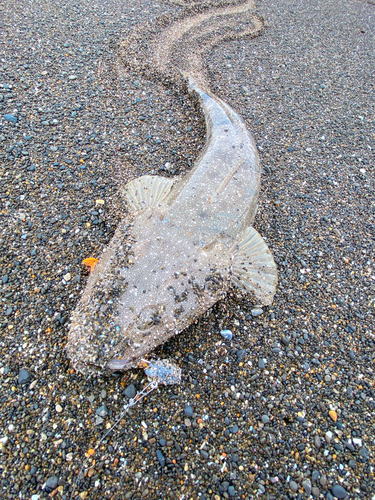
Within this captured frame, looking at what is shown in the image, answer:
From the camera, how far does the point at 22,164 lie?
380 centimetres

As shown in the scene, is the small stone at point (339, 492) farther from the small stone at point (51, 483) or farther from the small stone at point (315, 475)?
the small stone at point (51, 483)

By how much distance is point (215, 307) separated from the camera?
3.05m

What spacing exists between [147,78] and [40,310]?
3.88 meters

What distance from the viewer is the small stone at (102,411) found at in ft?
8.07

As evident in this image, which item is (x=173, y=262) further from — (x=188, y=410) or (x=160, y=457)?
(x=160, y=457)

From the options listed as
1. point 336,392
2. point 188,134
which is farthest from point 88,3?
point 336,392

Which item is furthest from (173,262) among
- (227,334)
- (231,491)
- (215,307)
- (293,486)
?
(293,486)

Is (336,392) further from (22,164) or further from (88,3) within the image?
(88,3)

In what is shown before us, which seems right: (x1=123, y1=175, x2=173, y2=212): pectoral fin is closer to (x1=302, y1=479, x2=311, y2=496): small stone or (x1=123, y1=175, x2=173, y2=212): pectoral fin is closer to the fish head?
the fish head

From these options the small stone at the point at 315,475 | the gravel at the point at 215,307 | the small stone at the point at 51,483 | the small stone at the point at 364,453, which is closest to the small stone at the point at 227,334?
the gravel at the point at 215,307

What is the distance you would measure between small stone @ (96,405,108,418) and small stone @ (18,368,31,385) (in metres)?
0.58

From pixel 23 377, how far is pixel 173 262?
1439mm

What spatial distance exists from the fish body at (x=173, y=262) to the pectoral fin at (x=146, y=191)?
0.04 feet

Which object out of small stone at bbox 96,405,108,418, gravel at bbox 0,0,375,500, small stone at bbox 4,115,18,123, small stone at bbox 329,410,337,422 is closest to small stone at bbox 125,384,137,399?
gravel at bbox 0,0,375,500
